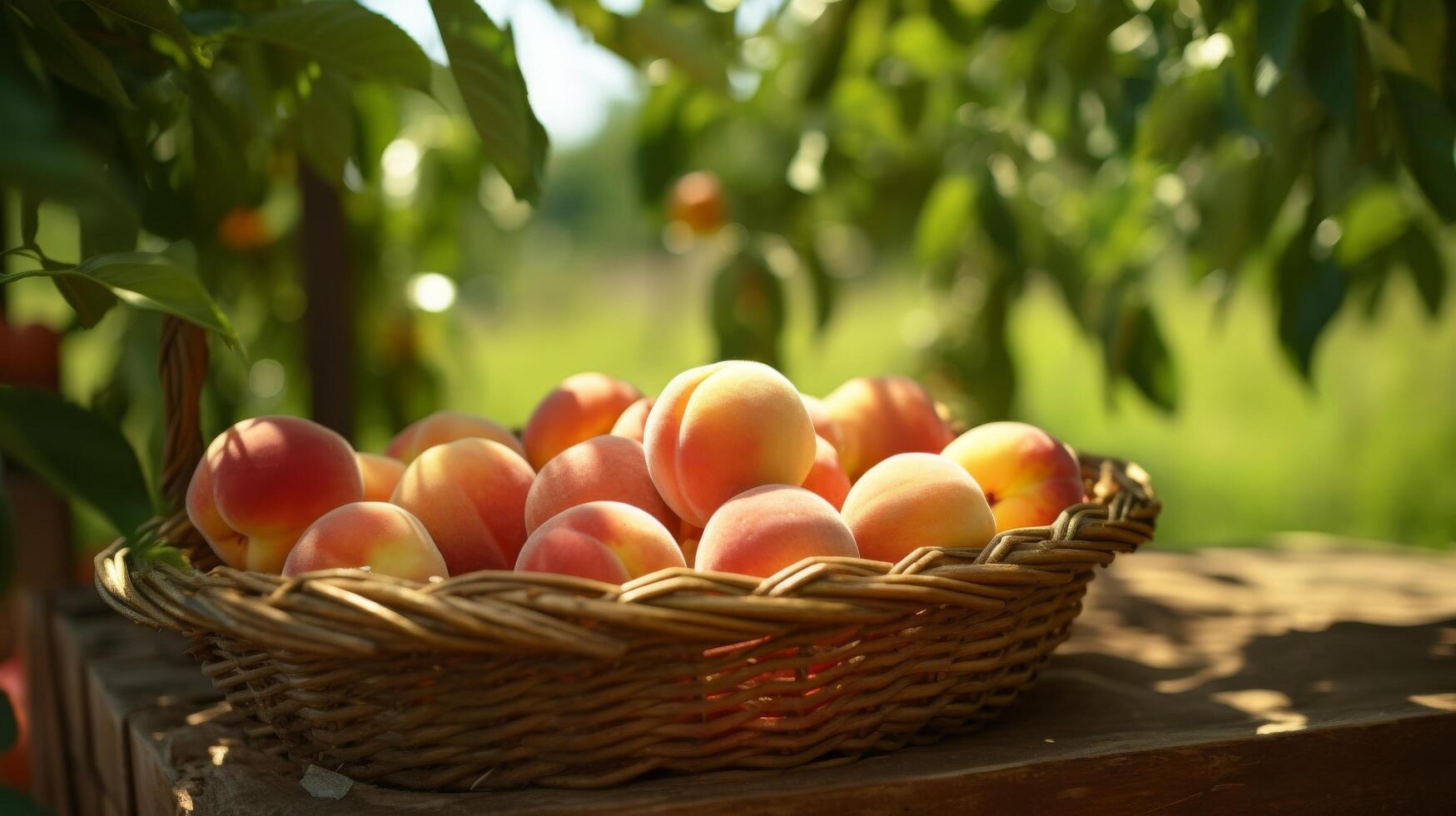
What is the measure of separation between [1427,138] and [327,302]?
1183 mm

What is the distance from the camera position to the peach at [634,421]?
30.3 inches

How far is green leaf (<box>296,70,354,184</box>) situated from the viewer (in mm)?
730

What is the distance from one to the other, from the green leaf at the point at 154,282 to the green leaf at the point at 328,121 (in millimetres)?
237

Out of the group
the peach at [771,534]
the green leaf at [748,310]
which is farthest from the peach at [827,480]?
the green leaf at [748,310]

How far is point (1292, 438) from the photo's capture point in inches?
114

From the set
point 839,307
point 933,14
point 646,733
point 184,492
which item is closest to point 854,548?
point 646,733

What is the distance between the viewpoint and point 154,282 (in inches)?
20.3

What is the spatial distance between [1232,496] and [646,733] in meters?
2.65

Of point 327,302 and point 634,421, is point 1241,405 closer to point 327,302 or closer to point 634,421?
point 327,302

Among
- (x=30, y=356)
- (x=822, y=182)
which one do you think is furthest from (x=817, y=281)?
(x=30, y=356)

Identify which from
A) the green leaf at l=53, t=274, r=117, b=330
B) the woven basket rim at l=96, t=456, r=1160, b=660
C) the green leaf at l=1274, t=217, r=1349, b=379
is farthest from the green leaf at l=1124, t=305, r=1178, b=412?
the green leaf at l=53, t=274, r=117, b=330

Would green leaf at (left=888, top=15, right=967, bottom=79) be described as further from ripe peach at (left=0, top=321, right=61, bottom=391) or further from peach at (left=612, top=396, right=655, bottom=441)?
ripe peach at (left=0, top=321, right=61, bottom=391)

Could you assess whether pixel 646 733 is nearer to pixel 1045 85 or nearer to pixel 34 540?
pixel 1045 85

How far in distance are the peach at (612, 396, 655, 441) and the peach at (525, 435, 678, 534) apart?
0.06 meters
